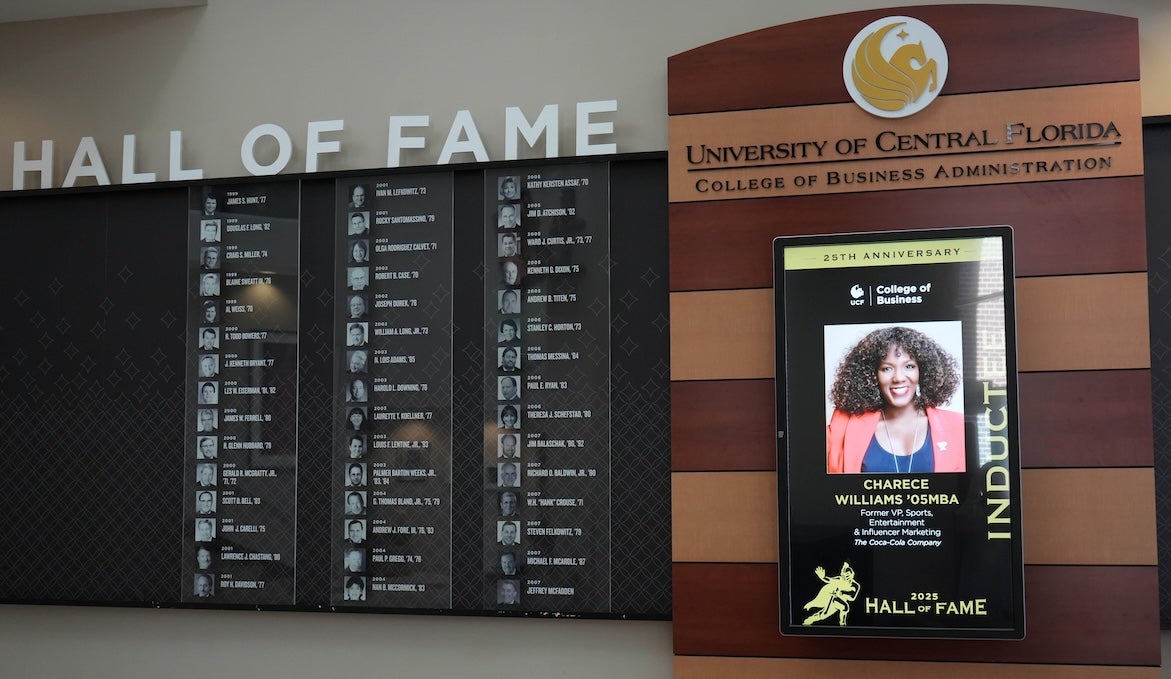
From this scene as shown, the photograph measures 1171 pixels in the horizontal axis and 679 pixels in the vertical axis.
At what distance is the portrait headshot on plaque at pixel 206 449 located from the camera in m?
3.49

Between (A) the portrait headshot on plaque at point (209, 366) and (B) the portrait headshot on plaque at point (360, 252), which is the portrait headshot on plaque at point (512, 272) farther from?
(A) the portrait headshot on plaque at point (209, 366)

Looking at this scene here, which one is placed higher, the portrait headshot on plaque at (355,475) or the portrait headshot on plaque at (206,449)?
the portrait headshot on plaque at (206,449)

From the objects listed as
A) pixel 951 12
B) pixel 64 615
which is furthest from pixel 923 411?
pixel 64 615

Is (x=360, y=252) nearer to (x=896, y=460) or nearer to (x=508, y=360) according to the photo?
(x=508, y=360)

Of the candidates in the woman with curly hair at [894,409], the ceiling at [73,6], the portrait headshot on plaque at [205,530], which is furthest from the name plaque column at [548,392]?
the ceiling at [73,6]

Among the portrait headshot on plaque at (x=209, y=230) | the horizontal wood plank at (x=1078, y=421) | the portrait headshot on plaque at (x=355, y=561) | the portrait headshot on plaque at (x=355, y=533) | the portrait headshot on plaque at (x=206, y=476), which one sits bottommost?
the portrait headshot on plaque at (x=355, y=561)

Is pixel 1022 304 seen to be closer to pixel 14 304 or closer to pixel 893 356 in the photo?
pixel 893 356

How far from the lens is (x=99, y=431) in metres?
3.57

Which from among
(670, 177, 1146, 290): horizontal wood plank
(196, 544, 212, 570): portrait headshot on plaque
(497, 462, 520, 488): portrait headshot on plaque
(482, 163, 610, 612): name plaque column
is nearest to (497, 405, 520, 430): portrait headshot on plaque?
(482, 163, 610, 612): name plaque column

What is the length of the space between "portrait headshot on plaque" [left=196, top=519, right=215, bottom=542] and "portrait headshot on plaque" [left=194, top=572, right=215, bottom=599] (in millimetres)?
118

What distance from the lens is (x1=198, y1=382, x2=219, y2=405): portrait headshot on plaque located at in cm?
351

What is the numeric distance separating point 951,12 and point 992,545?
5.06 feet

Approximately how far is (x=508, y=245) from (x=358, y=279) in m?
0.53

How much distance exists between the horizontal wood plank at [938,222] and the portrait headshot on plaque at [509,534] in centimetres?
93
